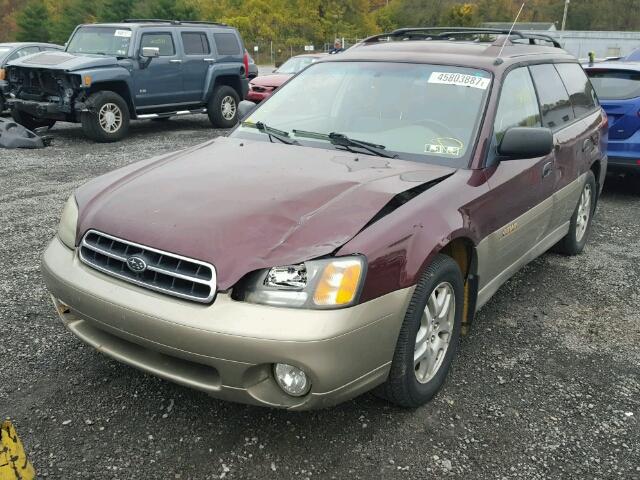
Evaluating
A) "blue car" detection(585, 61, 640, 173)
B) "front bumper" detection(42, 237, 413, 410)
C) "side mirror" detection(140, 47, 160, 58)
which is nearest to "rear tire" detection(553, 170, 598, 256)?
Result: "blue car" detection(585, 61, 640, 173)

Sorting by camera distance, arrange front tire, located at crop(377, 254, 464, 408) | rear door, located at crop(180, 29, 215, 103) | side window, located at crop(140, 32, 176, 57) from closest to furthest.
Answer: front tire, located at crop(377, 254, 464, 408), side window, located at crop(140, 32, 176, 57), rear door, located at crop(180, 29, 215, 103)

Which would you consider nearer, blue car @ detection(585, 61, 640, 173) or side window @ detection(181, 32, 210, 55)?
blue car @ detection(585, 61, 640, 173)

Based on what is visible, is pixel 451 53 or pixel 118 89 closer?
pixel 451 53

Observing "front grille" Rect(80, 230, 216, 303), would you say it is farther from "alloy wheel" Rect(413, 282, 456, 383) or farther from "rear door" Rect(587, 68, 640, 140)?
"rear door" Rect(587, 68, 640, 140)

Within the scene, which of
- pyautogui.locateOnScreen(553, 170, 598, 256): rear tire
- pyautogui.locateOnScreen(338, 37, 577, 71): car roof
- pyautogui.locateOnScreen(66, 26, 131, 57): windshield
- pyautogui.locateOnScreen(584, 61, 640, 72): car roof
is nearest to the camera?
pyautogui.locateOnScreen(338, 37, 577, 71): car roof

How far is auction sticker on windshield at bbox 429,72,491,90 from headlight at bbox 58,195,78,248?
7.00 feet

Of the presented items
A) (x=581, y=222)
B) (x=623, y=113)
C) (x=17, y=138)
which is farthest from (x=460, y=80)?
(x=17, y=138)

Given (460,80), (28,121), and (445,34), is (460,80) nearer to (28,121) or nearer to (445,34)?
(445,34)

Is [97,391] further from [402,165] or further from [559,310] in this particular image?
[559,310]

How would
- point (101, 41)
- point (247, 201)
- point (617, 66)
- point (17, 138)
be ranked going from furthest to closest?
point (101, 41)
point (17, 138)
point (617, 66)
point (247, 201)

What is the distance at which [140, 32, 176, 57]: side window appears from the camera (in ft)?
35.6

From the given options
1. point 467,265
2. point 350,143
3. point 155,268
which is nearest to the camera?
point 155,268

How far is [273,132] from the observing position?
3.72 metres

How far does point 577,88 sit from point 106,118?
26.2 feet
